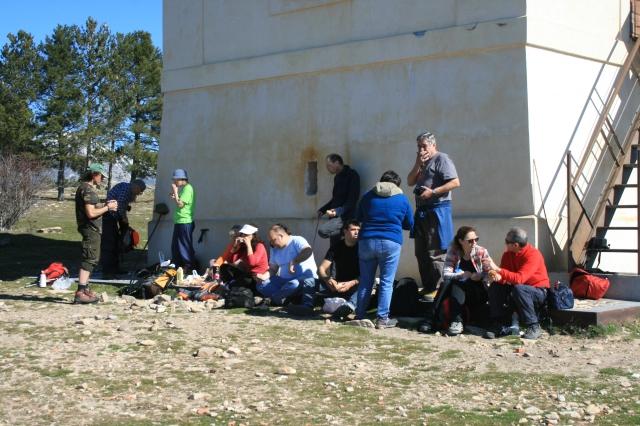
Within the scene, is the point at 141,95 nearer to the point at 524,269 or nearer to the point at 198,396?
the point at 524,269

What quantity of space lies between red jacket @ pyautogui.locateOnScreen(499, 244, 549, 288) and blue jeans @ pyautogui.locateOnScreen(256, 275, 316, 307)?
7.85ft

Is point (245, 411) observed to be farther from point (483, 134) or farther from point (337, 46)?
point (337, 46)

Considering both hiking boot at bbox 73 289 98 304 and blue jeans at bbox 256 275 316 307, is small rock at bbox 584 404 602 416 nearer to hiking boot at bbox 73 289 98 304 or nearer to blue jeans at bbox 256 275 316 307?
blue jeans at bbox 256 275 316 307

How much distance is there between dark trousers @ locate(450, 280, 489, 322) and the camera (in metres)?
9.16

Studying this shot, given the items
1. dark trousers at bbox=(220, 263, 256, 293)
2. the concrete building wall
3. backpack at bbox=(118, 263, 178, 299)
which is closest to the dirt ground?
dark trousers at bbox=(220, 263, 256, 293)

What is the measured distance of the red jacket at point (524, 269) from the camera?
29.6 ft

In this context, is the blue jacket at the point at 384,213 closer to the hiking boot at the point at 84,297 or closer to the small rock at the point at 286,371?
the small rock at the point at 286,371

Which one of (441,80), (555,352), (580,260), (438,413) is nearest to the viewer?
(438,413)

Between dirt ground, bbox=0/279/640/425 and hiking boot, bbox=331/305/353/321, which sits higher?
hiking boot, bbox=331/305/353/321

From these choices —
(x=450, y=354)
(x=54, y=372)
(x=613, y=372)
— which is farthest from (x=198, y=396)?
(x=613, y=372)

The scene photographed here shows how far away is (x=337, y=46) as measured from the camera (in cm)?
1245

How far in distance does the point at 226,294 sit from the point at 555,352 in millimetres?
4169

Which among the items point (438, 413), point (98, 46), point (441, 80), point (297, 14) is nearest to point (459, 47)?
point (441, 80)

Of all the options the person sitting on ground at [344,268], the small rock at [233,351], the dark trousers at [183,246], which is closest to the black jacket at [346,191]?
the person sitting on ground at [344,268]
